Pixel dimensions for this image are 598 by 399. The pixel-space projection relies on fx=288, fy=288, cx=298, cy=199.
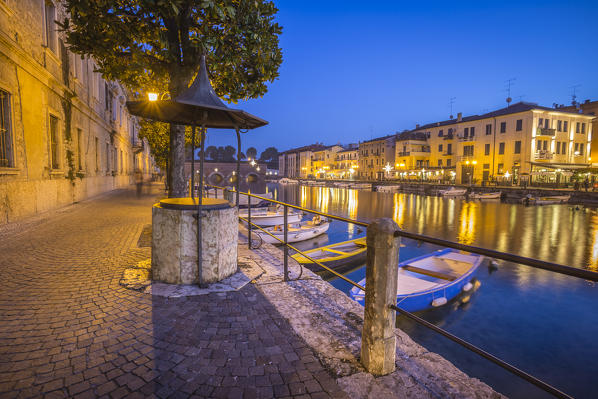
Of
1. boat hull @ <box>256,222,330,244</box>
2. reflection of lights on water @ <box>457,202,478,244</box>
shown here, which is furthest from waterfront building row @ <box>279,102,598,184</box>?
boat hull @ <box>256,222,330,244</box>

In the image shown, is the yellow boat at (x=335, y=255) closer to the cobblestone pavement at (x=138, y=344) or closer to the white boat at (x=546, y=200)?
the cobblestone pavement at (x=138, y=344)

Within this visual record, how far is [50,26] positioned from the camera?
39.4 feet

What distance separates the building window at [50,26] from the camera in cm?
1177

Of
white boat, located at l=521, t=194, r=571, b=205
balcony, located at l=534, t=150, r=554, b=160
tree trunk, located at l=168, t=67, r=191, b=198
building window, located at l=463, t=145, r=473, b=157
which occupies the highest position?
building window, located at l=463, t=145, r=473, b=157

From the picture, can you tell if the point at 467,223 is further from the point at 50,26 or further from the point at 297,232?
the point at 50,26

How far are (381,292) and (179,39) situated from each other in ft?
21.6

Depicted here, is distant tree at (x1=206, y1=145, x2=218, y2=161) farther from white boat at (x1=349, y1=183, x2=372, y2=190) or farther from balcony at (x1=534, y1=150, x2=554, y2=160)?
balcony at (x1=534, y1=150, x2=554, y2=160)

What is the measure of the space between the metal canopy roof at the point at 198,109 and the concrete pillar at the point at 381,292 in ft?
8.80

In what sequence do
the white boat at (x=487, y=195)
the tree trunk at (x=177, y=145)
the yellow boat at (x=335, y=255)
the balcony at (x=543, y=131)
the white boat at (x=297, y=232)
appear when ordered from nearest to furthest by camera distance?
the tree trunk at (x=177, y=145) < the yellow boat at (x=335, y=255) < the white boat at (x=297, y=232) < the white boat at (x=487, y=195) < the balcony at (x=543, y=131)

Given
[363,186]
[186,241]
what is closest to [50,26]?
[186,241]

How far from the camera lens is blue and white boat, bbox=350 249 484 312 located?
8.88m

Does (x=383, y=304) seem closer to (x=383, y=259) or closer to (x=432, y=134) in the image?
(x=383, y=259)

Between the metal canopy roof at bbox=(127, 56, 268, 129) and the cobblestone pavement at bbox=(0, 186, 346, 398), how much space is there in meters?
2.59

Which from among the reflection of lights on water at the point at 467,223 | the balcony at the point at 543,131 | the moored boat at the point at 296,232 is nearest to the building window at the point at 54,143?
the moored boat at the point at 296,232
